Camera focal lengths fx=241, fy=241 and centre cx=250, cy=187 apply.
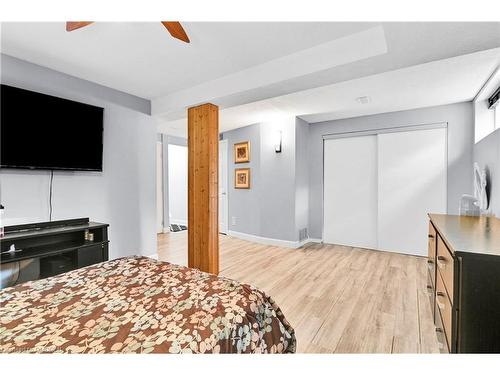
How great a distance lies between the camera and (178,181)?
680cm

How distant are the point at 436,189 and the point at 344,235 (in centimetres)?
157

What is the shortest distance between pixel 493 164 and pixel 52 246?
14.6ft

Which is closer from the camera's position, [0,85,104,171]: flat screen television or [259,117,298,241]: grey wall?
[0,85,104,171]: flat screen television

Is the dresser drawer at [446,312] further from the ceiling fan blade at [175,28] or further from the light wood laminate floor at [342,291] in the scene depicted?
the ceiling fan blade at [175,28]

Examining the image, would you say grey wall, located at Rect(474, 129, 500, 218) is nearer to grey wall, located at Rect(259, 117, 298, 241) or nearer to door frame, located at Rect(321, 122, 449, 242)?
door frame, located at Rect(321, 122, 449, 242)

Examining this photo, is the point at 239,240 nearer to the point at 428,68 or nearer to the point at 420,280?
the point at 420,280

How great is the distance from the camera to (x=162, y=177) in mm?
5578

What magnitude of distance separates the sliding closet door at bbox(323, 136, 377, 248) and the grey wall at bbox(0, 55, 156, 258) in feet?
10.1

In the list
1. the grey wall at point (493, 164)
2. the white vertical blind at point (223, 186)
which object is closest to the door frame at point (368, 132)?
the grey wall at point (493, 164)

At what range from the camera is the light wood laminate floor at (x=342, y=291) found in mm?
1753

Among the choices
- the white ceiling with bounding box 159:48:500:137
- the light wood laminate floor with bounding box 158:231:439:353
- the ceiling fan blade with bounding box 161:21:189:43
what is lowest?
the light wood laminate floor with bounding box 158:231:439:353

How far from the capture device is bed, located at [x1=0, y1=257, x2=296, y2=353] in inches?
34.3

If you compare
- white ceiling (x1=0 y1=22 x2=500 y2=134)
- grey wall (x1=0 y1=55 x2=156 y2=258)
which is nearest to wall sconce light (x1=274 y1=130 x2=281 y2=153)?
white ceiling (x1=0 y1=22 x2=500 y2=134)

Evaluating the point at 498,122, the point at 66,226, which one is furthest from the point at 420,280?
the point at 66,226
